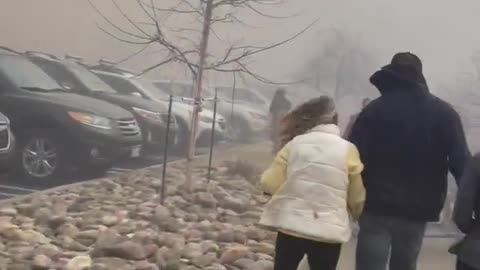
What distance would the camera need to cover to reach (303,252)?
347 cm

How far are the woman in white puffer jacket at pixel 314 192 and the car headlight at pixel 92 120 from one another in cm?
180

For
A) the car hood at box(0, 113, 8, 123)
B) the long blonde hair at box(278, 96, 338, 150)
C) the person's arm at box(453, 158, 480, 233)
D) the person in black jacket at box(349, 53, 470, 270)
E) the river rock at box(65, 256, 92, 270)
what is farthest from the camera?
the car hood at box(0, 113, 8, 123)

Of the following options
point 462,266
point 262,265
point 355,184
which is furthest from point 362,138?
point 262,265

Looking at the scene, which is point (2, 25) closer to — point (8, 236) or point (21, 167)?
point (21, 167)

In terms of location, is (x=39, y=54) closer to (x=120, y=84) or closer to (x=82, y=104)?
(x=82, y=104)

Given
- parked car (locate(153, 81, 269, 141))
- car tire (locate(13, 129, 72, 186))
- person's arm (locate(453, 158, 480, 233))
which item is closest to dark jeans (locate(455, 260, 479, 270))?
person's arm (locate(453, 158, 480, 233))

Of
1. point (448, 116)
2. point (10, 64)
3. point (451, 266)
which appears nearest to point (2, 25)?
point (10, 64)

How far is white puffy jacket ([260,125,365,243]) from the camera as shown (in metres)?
3.37

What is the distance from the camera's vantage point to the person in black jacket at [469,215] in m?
3.09

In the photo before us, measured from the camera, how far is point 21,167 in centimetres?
482

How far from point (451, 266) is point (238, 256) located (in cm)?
146

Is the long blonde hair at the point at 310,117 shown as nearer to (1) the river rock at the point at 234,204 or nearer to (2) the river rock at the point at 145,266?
(2) the river rock at the point at 145,266

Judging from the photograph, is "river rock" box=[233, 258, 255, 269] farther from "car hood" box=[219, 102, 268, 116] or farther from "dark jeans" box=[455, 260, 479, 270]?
"dark jeans" box=[455, 260, 479, 270]

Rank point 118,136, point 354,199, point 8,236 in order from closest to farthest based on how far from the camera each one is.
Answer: point 354,199
point 8,236
point 118,136
